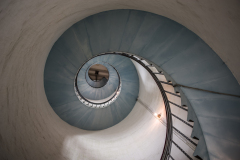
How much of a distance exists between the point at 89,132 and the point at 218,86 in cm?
647

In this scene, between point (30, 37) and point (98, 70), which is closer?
point (30, 37)

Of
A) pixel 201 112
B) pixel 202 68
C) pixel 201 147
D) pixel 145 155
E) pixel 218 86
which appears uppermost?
pixel 202 68

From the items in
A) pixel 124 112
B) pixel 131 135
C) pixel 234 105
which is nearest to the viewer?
pixel 234 105

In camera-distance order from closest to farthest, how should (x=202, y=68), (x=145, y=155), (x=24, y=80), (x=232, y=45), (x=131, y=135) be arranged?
(x=232, y=45) < (x=24, y=80) < (x=202, y=68) < (x=145, y=155) < (x=131, y=135)

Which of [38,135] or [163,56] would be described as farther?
[163,56]

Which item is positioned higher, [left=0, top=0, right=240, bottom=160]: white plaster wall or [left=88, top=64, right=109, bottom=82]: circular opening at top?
[left=88, top=64, right=109, bottom=82]: circular opening at top

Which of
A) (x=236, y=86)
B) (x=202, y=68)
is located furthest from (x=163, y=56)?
(x=236, y=86)

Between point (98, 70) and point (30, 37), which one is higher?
point (98, 70)

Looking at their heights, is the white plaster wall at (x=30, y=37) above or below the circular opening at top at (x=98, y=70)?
below

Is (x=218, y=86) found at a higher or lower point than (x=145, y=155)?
higher

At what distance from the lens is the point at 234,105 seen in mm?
2773

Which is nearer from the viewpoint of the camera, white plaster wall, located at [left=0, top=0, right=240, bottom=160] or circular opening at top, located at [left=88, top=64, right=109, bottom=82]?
white plaster wall, located at [left=0, top=0, right=240, bottom=160]

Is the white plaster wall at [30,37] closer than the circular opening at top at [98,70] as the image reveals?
Yes

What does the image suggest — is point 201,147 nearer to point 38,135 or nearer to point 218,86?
point 218,86
